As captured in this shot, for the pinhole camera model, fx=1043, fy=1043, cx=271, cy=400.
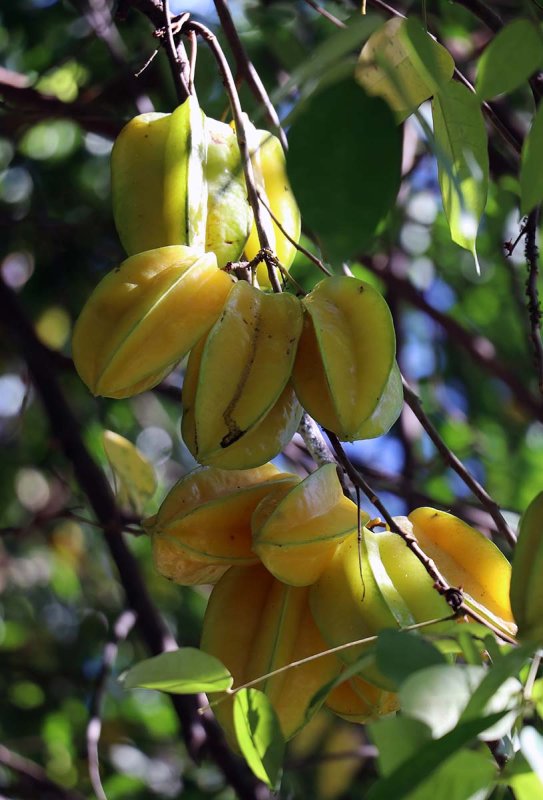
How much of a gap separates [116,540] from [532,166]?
153cm

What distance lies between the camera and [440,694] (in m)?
0.73

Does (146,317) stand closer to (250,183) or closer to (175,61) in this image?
(250,183)

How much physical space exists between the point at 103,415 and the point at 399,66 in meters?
1.88

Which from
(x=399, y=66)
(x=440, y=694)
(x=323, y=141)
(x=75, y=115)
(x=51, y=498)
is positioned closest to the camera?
(x=440, y=694)

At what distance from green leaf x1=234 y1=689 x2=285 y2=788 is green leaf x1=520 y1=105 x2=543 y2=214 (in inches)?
19.8

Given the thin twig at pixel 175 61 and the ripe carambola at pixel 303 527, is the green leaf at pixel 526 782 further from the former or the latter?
the thin twig at pixel 175 61

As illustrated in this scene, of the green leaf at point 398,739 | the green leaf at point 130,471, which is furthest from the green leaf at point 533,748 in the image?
the green leaf at point 130,471

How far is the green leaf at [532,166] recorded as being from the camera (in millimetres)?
921

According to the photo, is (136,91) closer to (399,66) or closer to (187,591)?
(399,66)

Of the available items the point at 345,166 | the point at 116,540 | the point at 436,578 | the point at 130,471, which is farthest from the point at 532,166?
the point at 116,540

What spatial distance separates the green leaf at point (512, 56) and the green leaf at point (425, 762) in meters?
0.57

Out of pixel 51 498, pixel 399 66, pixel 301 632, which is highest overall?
pixel 399 66

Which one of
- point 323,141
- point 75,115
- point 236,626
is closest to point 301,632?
point 236,626

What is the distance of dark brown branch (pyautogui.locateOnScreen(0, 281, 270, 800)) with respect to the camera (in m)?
2.07
